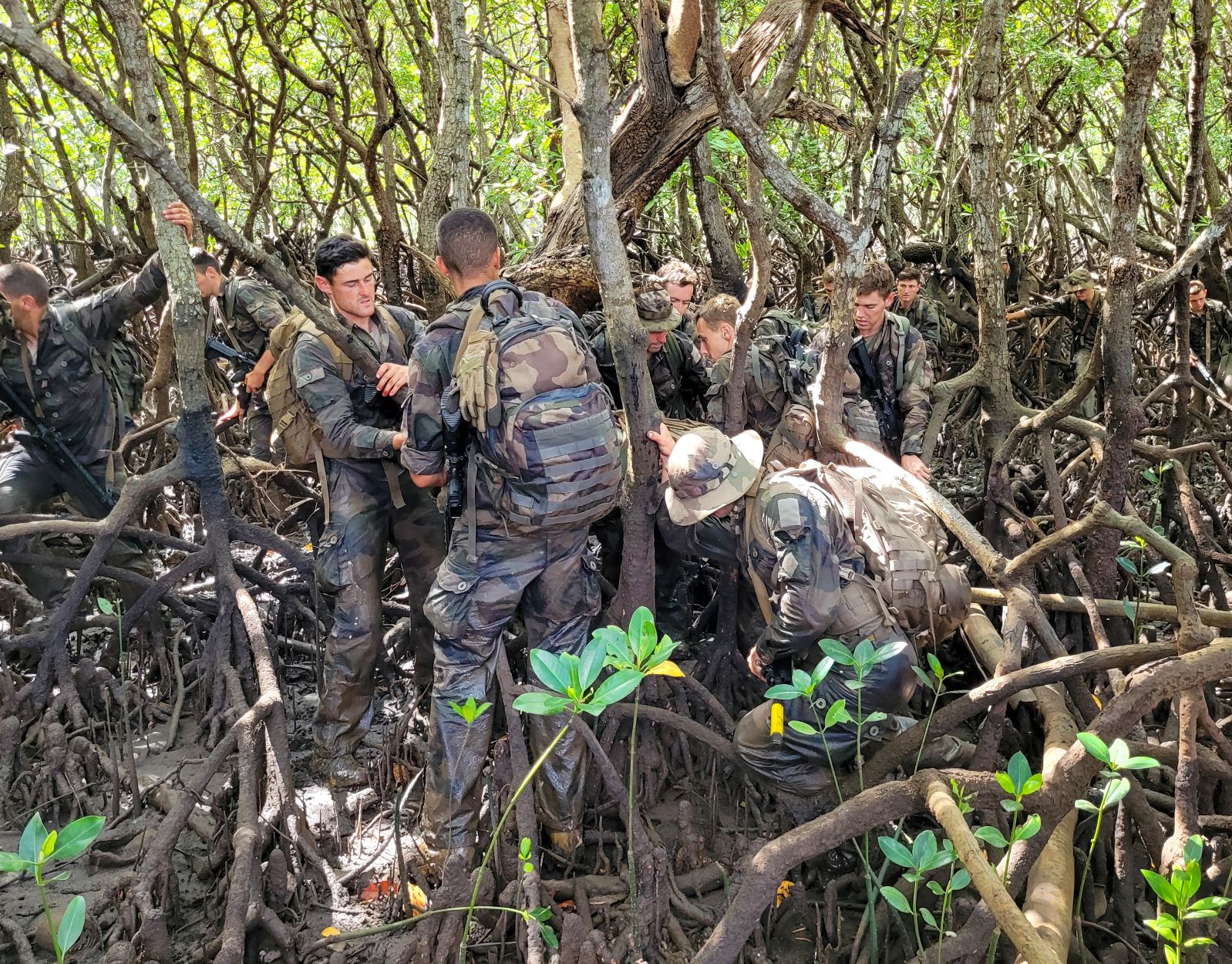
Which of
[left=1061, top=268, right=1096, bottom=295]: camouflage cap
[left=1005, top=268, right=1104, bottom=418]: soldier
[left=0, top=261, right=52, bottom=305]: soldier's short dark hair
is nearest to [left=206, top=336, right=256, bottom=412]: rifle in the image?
[left=0, top=261, right=52, bottom=305]: soldier's short dark hair

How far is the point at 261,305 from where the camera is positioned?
4676 millimetres

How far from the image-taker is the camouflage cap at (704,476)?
2.82 metres

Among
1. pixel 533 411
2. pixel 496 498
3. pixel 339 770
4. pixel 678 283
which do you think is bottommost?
pixel 339 770

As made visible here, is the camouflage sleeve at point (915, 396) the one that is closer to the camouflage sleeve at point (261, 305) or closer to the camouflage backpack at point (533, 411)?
the camouflage backpack at point (533, 411)

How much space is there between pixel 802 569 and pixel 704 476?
0.42 m

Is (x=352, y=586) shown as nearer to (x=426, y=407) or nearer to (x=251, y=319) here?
(x=426, y=407)

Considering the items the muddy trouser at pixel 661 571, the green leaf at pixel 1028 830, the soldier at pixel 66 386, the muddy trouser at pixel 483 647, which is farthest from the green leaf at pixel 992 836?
the soldier at pixel 66 386

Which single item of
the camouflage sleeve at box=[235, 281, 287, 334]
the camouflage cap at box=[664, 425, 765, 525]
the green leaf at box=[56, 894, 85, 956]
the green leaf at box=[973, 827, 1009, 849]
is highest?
the camouflage sleeve at box=[235, 281, 287, 334]

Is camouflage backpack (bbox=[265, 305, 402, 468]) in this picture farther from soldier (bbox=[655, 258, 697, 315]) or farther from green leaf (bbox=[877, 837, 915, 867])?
green leaf (bbox=[877, 837, 915, 867])

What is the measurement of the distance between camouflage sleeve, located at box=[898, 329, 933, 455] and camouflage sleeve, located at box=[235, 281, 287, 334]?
10.6ft

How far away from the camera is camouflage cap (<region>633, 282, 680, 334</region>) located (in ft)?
13.8

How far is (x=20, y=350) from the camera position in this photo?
4.36m

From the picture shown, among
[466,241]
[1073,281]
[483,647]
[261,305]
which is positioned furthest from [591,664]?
[1073,281]

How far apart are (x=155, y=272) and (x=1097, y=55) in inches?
284
